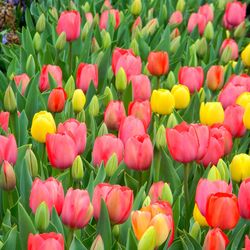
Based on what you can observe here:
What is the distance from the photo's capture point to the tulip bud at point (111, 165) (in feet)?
7.27

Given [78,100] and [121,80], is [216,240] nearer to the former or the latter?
[78,100]

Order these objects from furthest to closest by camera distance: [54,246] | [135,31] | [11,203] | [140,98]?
1. [135,31]
2. [140,98]
3. [11,203]
4. [54,246]

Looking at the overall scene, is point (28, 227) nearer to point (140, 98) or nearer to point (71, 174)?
point (71, 174)

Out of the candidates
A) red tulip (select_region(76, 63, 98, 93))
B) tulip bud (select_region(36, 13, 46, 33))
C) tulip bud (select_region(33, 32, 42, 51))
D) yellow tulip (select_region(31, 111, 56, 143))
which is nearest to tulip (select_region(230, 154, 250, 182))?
yellow tulip (select_region(31, 111, 56, 143))

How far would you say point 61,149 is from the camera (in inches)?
83.4

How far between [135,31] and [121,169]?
181cm

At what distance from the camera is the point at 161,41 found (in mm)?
3801

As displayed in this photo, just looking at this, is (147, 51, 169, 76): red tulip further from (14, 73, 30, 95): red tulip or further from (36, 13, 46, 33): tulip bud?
(36, 13, 46, 33): tulip bud

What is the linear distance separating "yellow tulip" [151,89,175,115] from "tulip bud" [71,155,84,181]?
51cm

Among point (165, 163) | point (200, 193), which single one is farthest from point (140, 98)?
point (200, 193)

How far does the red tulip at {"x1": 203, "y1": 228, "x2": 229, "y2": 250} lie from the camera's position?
68.3 inches

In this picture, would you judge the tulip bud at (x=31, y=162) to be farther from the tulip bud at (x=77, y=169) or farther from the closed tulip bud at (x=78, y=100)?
the closed tulip bud at (x=78, y=100)

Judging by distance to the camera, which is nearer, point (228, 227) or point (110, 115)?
point (228, 227)

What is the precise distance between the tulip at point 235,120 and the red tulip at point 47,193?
82cm
